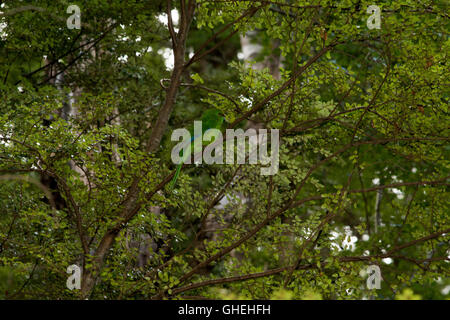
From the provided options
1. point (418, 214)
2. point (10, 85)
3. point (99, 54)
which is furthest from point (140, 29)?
point (418, 214)

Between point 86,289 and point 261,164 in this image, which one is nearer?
point 86,289

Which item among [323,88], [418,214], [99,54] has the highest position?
[99,54]

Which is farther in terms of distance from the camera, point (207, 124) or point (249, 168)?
point (249, 168)

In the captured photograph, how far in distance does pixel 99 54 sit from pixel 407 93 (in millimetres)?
4660

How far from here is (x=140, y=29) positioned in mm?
6211

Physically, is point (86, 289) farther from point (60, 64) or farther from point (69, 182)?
point (60, 64)

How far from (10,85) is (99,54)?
164 cm

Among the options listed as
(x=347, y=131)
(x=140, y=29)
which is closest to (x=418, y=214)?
(x=347, y=131)

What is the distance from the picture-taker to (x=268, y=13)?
4.36 metres

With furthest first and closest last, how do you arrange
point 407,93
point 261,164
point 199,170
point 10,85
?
point 199,170 → point 10,85 → point 261,164 → point 407,93

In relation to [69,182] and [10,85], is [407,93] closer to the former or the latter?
[69,182]
